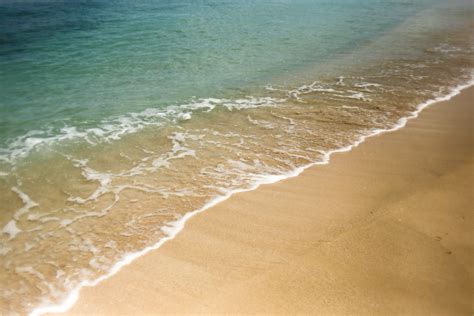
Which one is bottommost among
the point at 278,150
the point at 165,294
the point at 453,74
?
the point at 165,294

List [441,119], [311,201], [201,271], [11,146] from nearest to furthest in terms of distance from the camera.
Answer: [201,271], [311,201], [11,146], [441,119]

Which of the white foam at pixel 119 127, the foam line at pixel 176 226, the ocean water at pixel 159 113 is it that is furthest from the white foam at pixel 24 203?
the foam line at pixel 176 226

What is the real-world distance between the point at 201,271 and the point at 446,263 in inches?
106

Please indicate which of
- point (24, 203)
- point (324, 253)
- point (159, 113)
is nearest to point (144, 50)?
point (159, 113)

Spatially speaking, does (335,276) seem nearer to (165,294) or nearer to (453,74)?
(165,294)

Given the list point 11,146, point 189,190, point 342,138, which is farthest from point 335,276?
point 11,146

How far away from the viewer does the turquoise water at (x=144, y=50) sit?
939cm

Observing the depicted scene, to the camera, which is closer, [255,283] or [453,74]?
[255,283]

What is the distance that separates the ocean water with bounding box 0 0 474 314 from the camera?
4.91m

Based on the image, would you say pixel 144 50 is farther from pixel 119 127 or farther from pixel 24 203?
pixel 24 203

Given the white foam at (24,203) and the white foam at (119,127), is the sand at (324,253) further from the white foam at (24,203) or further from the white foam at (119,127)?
the white foam at (119,127)

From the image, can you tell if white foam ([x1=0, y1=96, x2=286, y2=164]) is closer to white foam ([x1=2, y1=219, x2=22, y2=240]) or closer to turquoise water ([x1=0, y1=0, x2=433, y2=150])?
turquoise water ([x1=0, y1=0, x2=433, y2=150])

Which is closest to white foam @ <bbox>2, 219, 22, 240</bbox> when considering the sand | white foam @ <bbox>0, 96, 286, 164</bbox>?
the sand

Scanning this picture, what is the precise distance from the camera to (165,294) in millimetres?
3898
